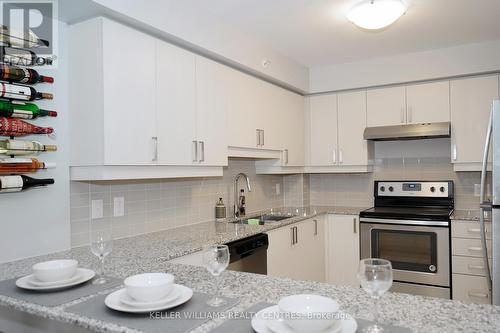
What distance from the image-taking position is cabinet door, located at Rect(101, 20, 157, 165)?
2008 millimetres

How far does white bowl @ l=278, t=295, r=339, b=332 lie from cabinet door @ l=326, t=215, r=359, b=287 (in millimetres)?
2760

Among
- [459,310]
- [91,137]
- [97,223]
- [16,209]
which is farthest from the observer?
[97,223]

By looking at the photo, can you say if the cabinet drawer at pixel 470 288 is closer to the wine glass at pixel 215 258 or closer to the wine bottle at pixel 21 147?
the wine glass at pixel 215 258

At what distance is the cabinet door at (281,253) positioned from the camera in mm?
2926

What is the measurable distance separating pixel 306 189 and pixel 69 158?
2.82 metres

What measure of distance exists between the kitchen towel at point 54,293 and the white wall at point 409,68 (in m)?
3.06

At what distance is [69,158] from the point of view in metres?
2.13

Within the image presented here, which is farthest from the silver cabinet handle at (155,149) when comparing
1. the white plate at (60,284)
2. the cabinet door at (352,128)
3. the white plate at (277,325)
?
the cabinet door at (352,128)

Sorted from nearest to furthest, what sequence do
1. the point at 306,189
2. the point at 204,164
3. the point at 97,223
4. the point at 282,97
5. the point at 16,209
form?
the point at 16,209 → the point at 97,223 → the point at 204,164 → the point at 282,97 → the point at 306,189

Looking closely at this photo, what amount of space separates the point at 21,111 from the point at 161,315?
130cm

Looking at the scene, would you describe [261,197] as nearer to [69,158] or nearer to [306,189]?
[306,189]

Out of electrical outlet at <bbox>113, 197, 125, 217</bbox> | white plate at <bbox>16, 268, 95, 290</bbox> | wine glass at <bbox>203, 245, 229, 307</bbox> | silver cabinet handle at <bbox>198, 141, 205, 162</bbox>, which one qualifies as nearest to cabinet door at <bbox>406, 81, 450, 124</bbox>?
silver cabinet handle at <bbox>198, 141, 205, 162</bbox>

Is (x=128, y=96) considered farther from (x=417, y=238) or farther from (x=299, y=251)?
(x=417, y=238)

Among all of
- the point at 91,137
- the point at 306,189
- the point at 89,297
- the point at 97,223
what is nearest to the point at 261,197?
the point at 306,189
